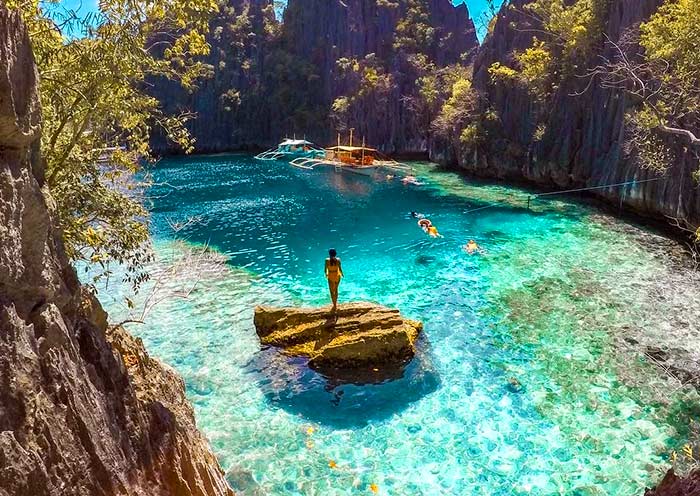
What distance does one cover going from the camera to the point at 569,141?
135ft

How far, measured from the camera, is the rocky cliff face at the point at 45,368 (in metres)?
4.43

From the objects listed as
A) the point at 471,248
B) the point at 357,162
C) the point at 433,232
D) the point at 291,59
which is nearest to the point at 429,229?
the point at 433,232

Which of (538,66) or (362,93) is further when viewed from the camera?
(362,93)

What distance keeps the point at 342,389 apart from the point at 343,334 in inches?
73.7

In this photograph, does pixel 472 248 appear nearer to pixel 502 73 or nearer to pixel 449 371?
pixel 449 371

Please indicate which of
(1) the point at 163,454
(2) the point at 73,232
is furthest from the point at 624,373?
(2) the point at 73,232

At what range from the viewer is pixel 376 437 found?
1196 centimetres

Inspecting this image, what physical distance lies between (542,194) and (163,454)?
38.1 metres

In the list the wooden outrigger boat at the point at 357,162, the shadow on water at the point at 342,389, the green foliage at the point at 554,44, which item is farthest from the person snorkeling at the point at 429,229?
the wooden outrigger boat at the point at 357,162

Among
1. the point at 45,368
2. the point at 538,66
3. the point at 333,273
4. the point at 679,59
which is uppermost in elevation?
the point at 538,66

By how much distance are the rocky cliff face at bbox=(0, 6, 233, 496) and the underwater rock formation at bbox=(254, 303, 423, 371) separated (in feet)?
26.2

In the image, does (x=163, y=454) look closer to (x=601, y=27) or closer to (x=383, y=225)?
(x=383, y=225)

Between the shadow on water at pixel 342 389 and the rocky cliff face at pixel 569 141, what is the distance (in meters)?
19.9

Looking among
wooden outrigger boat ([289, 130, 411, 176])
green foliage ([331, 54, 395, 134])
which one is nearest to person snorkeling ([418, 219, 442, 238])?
wooden outrigger boat ([289, 130, 411, 176])
